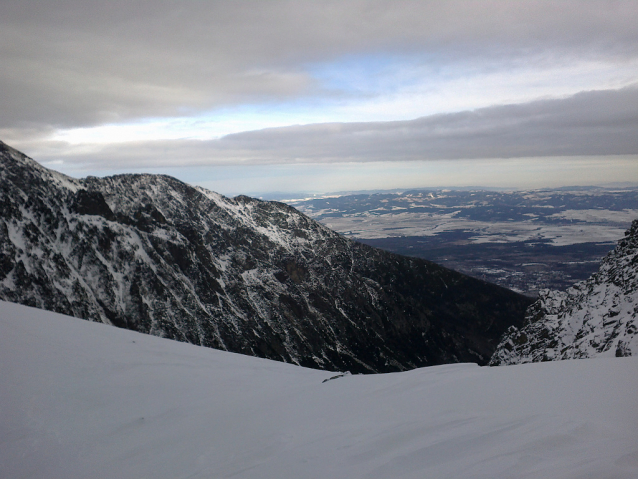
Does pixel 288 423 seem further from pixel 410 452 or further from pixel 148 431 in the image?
pixel 410 452

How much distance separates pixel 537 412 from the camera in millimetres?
7430

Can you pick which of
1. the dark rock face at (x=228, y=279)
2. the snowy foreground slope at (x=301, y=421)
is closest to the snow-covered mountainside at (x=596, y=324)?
the snowy foreground slope at (x=301, y=421)

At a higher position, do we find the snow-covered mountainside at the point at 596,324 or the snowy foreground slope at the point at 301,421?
the snowy foreground slope at the point at 301,421

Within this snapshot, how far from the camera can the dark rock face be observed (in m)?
73.6

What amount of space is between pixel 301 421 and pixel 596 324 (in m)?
25.8

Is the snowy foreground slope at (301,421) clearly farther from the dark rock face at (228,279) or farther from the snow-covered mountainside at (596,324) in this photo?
the dark rock face at (228,279)

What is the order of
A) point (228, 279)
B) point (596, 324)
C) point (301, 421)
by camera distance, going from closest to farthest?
1. point (301, 421)
2. point (596, 324)
3. point (228, 279)

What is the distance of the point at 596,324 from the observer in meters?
25.7

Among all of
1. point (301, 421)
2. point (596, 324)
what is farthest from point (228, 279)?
point (301, 421)

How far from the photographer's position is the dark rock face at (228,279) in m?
73.6

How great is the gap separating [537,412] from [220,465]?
6567 mm

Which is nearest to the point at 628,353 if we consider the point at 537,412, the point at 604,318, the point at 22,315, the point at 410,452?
the point at 604,318

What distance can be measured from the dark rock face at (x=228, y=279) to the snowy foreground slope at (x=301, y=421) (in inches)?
2532

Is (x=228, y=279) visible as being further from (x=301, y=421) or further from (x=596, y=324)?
(x=301, y=421)
